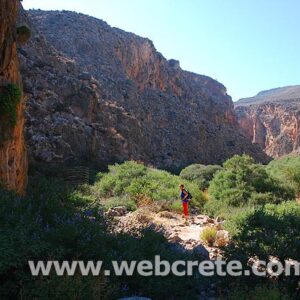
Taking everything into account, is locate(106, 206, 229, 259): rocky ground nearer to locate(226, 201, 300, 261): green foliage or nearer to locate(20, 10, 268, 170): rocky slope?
locate(226, 201, 300, 261): green foliage

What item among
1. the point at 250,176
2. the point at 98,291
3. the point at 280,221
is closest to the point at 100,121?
the point at 250,176

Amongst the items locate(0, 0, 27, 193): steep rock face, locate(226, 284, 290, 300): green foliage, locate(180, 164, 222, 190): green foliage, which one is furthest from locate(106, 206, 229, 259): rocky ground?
locate(180, 164, 222, 190): green foliage

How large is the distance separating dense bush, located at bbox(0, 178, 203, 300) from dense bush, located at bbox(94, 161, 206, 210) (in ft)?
25.9

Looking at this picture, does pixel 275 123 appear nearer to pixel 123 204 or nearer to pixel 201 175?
pixel 201 175

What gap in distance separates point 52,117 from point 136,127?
11546 mm

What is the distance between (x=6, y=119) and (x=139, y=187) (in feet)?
27.5

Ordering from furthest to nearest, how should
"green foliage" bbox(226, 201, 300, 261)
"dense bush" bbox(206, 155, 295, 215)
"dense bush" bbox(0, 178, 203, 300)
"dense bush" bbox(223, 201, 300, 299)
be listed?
"dense bush" bbox(206, 155, 295, 215) < "green foliage" bbox(226, 201, 300, 261) < "dense bush" bbox(223, 201, 300, 299) < "dense bush" bbox(0, 178, 203, 300)

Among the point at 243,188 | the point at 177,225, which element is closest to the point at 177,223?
the point at 177,225

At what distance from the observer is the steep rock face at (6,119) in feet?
32.2

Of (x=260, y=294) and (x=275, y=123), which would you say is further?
(x=275, y=123)

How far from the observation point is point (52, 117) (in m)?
24.6

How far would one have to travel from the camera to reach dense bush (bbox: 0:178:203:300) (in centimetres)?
479

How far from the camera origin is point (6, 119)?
9906 millimetres

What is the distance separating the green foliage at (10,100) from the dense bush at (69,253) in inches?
129
